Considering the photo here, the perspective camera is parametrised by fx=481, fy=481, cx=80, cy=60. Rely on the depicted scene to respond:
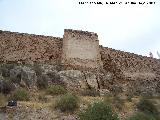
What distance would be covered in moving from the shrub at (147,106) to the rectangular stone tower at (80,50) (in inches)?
255

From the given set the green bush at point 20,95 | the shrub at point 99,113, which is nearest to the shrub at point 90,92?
the green bush at point 20,95

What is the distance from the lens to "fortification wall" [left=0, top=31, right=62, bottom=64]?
1188 inches

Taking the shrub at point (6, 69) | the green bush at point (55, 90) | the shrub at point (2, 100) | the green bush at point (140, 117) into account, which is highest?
the shrub at point (6, 69)

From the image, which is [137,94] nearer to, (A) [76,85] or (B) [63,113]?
(A) [76,85]

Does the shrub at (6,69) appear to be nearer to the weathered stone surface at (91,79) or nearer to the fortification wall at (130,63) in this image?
the weathered stone surface at (91,79)

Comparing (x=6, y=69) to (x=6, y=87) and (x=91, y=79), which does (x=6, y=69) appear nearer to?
(x=6, y=87)

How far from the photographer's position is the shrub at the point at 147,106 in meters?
25.1

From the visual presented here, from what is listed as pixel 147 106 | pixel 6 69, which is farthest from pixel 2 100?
pixel 147 106

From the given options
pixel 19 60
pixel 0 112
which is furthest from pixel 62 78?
pixel 0 112

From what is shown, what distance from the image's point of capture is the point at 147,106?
25297mm

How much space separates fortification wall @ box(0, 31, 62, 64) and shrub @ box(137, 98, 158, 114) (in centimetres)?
752

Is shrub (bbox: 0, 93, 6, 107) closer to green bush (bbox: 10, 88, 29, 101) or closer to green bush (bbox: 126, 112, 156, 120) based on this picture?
green bush (bbox: 10, 88, 29, 101)

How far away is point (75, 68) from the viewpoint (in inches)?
1206

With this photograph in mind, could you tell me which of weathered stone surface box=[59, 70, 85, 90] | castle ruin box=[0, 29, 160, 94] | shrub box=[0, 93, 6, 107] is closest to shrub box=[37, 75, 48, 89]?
weathered stone surface box=[59, 70, 85, 90]
